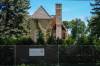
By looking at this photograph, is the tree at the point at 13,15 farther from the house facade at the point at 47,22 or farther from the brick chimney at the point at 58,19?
the brick chimney at the point at 58,19

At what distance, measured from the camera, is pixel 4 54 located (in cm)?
2773

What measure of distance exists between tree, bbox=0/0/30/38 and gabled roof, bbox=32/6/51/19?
47.8 feet

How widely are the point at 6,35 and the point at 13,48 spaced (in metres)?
7.34

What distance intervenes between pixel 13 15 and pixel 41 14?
16.0 metres

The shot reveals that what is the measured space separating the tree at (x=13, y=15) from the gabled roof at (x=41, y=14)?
14557 mm

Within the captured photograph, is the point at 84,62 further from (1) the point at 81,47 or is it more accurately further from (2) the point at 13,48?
(2) the point at 13,48

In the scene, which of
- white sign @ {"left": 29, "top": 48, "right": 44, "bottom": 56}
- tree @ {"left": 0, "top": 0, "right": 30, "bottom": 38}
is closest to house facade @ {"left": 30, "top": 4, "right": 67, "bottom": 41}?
tree @ {"left": 0, "top": 0, "right": 30, "bottom": 38}

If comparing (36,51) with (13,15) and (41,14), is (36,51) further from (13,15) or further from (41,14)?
(41,14)

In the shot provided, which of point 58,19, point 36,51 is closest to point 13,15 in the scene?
point 36,51

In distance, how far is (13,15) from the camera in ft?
118

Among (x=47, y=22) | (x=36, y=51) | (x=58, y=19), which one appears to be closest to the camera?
(x=36, y=51)

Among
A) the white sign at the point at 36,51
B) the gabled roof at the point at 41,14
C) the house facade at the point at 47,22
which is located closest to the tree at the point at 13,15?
the white sign at the point at 36,51

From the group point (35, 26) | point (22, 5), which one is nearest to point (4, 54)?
point (22, 5)

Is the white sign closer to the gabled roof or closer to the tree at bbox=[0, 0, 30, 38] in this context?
the tree at bbox=[0, 0, 30, 38]
